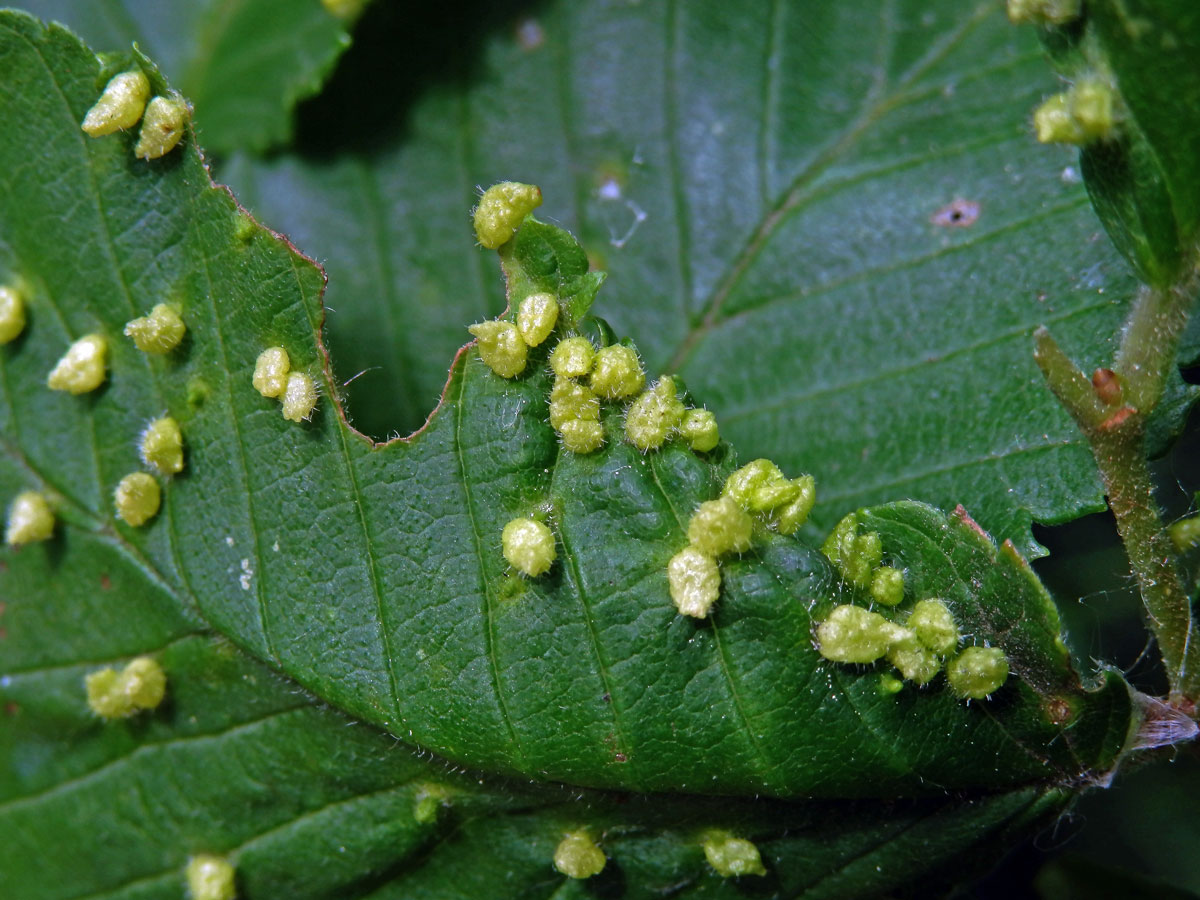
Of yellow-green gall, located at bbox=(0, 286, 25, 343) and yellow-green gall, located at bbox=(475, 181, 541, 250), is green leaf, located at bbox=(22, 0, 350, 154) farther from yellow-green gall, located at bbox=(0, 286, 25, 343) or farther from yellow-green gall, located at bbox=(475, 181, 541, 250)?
yellow-green gall, located at bbox=(475, 181, 541, 250)

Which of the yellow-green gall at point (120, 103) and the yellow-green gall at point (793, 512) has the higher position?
the yellow-green gall at point (120, 103)

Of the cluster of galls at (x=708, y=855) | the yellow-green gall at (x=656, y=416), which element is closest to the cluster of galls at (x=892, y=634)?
the yellow-green gall at (x=656, y=416)

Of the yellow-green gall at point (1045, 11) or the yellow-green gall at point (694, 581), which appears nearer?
the yellow-green gall at point (1045, 11)

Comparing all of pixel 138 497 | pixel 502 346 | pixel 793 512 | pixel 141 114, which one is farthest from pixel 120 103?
pixel 793 512

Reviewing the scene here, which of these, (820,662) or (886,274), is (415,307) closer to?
(886,274)

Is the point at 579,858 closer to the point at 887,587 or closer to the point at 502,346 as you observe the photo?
the point at 887,587

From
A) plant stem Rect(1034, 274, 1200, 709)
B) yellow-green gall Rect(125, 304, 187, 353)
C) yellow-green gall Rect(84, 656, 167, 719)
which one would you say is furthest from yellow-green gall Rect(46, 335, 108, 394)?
plant stem Rect(1034, 274, 1200, 709)

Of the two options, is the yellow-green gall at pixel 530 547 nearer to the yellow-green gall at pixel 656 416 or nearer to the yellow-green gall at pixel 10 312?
the yellow-green gall at pixel 656 416

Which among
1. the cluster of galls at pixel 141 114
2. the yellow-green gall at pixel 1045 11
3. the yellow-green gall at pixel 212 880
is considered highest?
the yellow-green gall at pixel 1045 11
